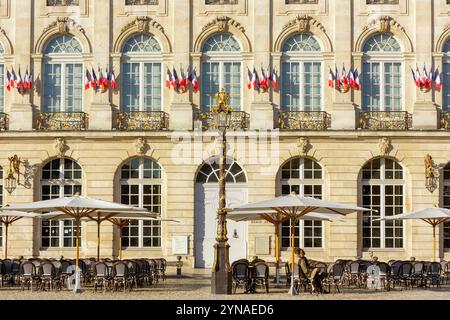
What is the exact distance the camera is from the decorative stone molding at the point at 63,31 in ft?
141

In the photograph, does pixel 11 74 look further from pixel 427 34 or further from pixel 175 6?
pixel 427 34

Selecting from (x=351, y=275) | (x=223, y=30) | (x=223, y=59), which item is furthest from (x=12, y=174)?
(x=351, y=275)

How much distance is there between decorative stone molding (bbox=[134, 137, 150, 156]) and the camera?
42.0 meters

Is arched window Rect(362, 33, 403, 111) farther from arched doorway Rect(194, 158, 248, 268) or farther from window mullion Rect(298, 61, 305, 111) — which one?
arched doorway Rect(194, 158, 248, 268)

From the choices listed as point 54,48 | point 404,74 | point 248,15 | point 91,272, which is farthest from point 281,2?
point 91,272

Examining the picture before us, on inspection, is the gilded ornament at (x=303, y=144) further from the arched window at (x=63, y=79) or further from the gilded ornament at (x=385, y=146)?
the arched window at (x=63, y=79)

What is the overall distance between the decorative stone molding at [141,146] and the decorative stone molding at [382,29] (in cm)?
826

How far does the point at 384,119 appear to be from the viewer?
139ft

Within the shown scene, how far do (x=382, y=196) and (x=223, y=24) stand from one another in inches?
330

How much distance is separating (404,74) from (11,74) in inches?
556

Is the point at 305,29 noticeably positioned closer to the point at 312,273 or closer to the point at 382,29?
the point at 382,29

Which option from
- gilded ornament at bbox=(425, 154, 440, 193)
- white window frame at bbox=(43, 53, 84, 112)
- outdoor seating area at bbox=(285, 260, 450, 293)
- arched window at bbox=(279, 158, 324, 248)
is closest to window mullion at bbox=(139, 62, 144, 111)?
white window frame at bbox=(43, 53, 84, 112)

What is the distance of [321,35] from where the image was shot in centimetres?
4266

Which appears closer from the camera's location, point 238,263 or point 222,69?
point 238,263
